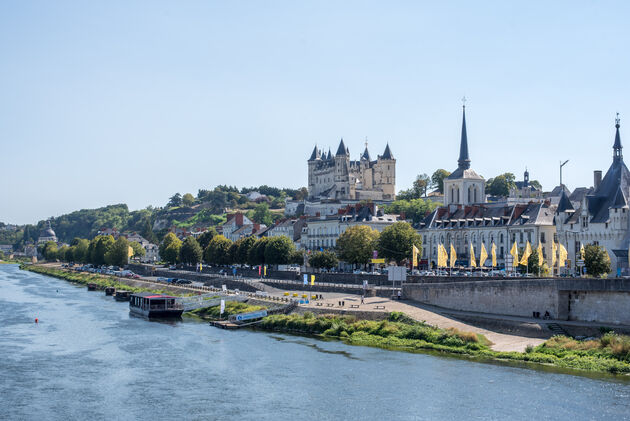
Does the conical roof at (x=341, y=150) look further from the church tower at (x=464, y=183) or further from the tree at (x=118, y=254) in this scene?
the church tower at (x=464, y=183)

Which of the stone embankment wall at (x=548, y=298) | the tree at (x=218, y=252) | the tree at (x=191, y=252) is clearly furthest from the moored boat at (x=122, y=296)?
the stone embankment wall at (x=548, y=298)

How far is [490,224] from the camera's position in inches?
3356

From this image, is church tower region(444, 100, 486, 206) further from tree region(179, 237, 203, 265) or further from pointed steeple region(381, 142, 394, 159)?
pointed steeple region(381, 142, 394, 159)

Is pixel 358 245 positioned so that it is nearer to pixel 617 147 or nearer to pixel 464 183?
pixel 464 183

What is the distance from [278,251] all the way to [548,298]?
168ft

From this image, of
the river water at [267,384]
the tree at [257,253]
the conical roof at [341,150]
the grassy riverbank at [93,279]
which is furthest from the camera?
the conical roof at [341,150]

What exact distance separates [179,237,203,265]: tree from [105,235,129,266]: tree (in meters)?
19.0

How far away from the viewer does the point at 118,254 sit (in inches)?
5477

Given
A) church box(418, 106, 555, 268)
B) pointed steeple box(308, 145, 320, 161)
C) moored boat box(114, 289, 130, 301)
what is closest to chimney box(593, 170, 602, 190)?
church box(418, 106, 555, 268)

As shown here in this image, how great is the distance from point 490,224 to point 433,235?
29.4ft

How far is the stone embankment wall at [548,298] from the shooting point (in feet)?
155

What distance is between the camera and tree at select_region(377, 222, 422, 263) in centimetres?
8344

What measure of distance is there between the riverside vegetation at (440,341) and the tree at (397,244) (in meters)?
21.1

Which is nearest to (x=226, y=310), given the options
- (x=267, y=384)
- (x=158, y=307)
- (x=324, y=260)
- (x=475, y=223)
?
(x=158, y=307)
